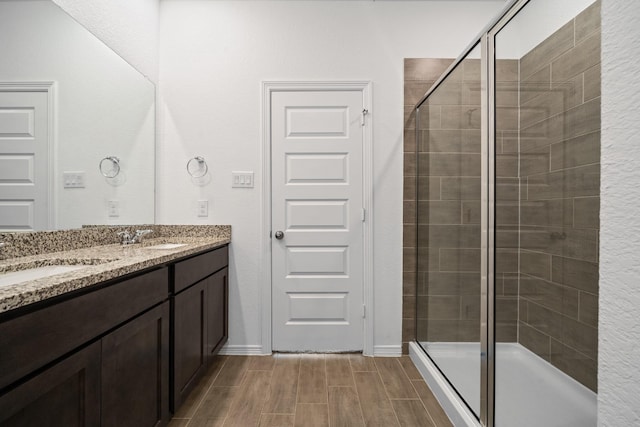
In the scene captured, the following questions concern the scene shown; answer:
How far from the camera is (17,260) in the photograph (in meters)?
1.36

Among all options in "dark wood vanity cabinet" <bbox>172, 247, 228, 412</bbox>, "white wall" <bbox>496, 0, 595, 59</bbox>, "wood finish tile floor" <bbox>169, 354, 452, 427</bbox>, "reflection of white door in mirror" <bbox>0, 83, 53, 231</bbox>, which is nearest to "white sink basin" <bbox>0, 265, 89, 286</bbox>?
"reflection of white door in mirror" <bbox>0, 83, 53, 231</bbox>

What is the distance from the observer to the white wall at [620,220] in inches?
24.6

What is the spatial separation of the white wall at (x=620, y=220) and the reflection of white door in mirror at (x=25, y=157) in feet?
6.48

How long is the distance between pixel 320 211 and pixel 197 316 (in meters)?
1.13

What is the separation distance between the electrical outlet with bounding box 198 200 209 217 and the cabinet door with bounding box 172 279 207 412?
686 mm

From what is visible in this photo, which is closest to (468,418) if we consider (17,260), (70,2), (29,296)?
(29,296)

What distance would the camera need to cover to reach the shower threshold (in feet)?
4.00

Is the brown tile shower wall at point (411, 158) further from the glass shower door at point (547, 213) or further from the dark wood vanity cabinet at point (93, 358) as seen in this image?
the dark wood vanity cabinet at point (93, 358)

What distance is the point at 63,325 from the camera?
2.98ft

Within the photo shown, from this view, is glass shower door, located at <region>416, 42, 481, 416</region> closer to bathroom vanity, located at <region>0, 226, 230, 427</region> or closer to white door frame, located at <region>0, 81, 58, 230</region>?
bathroom vanity, located at <region>0, 226, 230, 427</region>

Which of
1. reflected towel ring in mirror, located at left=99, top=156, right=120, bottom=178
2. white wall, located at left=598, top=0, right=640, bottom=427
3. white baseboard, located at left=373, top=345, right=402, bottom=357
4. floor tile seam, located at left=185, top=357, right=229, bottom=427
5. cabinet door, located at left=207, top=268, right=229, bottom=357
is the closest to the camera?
white wall, located at left=598, top=0, right=640, bottom=427

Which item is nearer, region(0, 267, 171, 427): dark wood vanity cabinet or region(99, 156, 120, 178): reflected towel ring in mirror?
region(0, 267, 171, 427): dark wood vanity cabinet

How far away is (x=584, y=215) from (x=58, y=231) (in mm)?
2234

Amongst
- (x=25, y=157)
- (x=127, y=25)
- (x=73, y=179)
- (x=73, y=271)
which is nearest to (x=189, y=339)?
A: (x=73, y=271)
